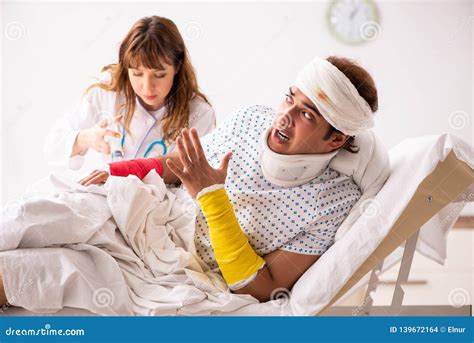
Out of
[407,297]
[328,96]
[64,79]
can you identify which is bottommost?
[407,297]

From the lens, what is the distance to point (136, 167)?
1.75 meters

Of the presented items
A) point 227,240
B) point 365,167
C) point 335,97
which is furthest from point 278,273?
point 335,97

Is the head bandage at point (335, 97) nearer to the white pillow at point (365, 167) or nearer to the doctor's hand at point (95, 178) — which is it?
the white pillow at point (365, 167)

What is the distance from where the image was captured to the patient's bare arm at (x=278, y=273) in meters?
1.48

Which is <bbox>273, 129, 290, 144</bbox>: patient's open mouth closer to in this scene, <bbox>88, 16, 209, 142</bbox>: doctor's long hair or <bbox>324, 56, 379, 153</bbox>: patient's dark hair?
<bbox>324, 56, 379, 153</bbox>: patient's dark hair

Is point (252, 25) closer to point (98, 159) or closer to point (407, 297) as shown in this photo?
point (98, 159)

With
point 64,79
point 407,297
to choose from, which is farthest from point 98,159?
point 407,297

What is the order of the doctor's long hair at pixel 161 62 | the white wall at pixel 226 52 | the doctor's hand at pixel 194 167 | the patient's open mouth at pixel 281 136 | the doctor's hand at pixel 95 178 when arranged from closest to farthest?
1. the doctor's hand at pixel 194 167
2. the patient's open mouth at pixel 281 136
3. the doctor's hand at pixel 95 178
4. the doctor's long hair at pixel 161 62
5. the white wall at pixel 226 52

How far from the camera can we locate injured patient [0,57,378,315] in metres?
1.34

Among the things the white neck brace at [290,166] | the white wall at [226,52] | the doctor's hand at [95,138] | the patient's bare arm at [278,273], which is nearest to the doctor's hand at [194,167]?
the white neck brace at [290,166]

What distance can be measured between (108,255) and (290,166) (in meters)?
0.52

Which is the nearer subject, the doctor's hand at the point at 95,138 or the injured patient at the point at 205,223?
the injured patient at the point at 205,223
